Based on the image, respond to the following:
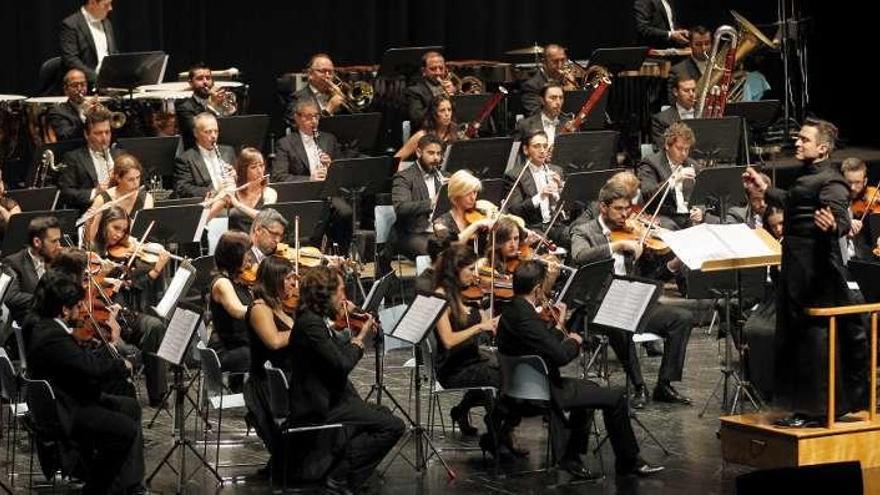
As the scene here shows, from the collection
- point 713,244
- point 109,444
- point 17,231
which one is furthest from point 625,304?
point 17,231

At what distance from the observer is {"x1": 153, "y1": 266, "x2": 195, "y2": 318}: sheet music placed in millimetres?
9055

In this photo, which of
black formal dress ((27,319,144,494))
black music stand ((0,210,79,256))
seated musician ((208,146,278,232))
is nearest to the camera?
black formal dress ((27,319,144,494))

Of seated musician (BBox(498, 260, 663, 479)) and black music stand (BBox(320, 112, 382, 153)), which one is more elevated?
black music stand (BBox(320, 112, 382, 153))

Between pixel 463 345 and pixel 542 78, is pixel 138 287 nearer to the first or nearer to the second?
pixel 463 345

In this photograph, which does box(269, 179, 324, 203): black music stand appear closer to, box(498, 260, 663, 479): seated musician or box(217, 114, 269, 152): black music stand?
box(217, 114, 269, 152): black music stand

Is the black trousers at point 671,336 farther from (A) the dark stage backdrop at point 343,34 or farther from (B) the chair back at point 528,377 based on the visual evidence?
(A) the dark stage backdrop at point 343,34

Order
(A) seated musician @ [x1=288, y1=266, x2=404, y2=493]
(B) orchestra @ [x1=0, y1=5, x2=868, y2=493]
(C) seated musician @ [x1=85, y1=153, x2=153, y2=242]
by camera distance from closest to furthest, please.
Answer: (A) seated musician @ [x1=288, y1=266, x2=404, y2=493] → (B) orchestra @ [x1=0, y1=5, x2=868, y2=493] → (C) seated musician @ [x1=85, y1=153, x2=153, y2=242]

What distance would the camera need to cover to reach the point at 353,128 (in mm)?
12258

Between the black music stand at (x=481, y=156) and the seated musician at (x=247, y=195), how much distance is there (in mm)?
1364

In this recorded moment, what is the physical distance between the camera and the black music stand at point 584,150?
12109 millimetres

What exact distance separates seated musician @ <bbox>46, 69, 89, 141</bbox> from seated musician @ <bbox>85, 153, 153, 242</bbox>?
1187 mm

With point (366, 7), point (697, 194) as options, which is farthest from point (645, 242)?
point (366, 7)

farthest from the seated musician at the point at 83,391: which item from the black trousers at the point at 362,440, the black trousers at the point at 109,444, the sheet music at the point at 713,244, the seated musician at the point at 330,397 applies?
the sheet music at the point at 713,244

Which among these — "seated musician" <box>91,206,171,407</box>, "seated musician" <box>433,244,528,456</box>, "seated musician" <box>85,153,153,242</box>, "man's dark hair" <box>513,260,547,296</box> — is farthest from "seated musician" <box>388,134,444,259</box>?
"man's dark hair" <box>513,260,547,296</box>
